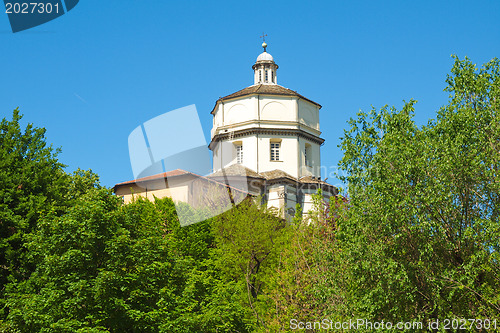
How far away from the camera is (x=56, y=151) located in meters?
29.4

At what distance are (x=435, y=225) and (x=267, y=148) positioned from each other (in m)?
36.9

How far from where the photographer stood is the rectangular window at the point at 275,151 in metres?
54.5

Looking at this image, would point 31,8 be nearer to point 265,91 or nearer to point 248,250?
point 248,250

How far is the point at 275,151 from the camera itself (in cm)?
5488

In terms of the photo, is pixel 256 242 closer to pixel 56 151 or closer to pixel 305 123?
pixel 56 151

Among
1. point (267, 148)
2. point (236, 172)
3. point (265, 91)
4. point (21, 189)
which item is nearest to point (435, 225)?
point (21, 189)

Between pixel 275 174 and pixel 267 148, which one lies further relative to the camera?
pixel 267 148

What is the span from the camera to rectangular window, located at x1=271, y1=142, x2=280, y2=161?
179ft

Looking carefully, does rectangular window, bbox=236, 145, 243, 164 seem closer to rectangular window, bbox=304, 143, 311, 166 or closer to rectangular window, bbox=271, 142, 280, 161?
rectangular window, bbox=271, 142, 280, 161

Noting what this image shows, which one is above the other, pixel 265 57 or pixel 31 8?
pixel 265 57

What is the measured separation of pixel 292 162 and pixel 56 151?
28.1m

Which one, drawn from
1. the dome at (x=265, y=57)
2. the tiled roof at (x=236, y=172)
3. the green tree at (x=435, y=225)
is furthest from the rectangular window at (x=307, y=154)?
the green tree at (x=435, y=225)

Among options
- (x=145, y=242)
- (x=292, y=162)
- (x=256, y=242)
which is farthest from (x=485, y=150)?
(x=292, y=162)

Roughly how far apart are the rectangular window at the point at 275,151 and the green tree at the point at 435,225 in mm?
35356
